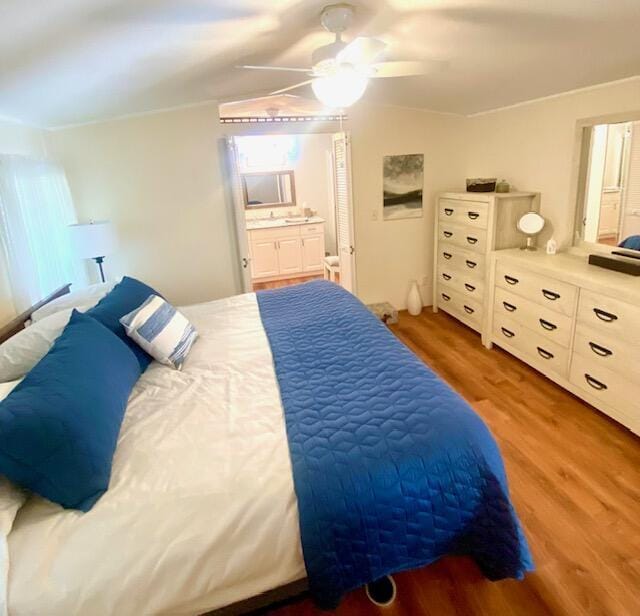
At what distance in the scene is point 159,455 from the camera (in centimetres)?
144

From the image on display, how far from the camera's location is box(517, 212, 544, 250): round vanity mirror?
3428mm

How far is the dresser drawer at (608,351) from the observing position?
2.34 meters

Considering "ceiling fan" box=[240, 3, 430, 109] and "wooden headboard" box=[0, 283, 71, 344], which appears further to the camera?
"wooden headboard" box=[0, 283, 71, 344]

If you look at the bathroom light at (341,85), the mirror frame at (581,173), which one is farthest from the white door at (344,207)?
the bathroom light at (341,85)

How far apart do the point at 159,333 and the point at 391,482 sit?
1406mm

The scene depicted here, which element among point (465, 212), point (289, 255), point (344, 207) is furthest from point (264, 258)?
point (465, 212)

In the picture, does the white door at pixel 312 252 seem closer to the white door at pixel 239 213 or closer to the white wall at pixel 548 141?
the white door at pixel 239 213

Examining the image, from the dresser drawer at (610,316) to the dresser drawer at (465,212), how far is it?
120cm

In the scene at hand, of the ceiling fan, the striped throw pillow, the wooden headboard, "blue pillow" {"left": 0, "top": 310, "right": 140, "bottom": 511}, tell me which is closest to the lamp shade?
the wooden headboard

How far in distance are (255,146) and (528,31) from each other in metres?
4.80

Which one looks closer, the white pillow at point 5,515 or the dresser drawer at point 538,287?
the white pillow at point 5,515

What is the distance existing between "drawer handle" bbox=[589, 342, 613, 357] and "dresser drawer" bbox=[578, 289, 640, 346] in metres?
0.10

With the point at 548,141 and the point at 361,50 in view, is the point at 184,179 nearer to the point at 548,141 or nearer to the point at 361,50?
the point at 361,50

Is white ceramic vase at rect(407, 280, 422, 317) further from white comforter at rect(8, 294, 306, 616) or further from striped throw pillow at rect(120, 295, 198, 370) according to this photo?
white comforter at rect(8, 294, 306, 616)
